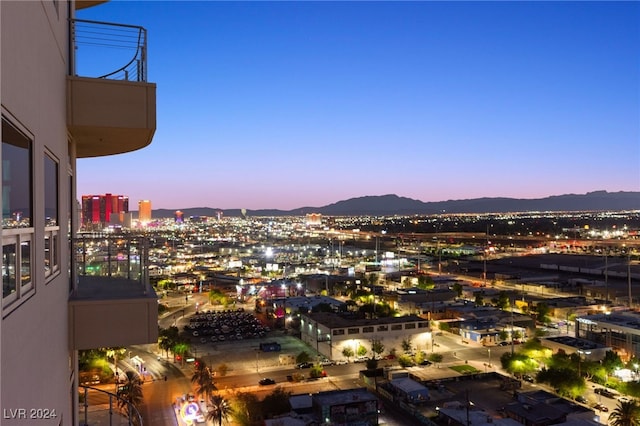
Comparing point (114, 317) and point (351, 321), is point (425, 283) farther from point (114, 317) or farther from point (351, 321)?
point (114, 317)

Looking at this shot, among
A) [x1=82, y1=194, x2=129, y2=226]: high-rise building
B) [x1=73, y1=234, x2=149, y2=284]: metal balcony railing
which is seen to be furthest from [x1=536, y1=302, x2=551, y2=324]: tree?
[x1=73, y1=234, x2=149, y2=284]: metal balcony railing

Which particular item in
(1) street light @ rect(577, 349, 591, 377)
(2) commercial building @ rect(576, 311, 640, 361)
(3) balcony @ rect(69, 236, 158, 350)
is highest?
(3) balcony @ rect(69, 236, 158, 350)

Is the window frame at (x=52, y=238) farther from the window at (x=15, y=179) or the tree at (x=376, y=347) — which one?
the tree at (x=376, y=347)

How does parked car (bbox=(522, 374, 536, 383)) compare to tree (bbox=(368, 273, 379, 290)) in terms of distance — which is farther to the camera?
tree (bbox=(368, 273, 379, 290))

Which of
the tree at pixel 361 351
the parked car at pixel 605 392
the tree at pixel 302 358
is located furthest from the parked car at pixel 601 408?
the tree at pixel 302 358

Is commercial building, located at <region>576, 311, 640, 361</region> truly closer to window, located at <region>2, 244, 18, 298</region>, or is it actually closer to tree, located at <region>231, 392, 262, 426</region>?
tree, located at <region>231, 392, 262, 426</region>
